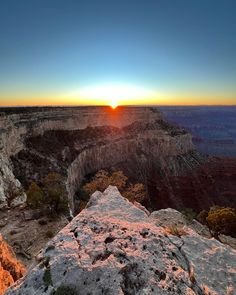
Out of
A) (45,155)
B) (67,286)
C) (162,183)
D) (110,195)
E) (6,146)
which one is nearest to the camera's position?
(67,286)

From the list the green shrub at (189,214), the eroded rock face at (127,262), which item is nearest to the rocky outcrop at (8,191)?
the green shrub at (189,214)

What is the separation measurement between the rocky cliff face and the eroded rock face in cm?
4446

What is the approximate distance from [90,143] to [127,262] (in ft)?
260

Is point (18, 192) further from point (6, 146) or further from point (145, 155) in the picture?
point (145, 155)

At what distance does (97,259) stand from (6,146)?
53952 mm

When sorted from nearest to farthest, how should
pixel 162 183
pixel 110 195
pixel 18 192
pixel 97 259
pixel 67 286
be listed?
pixel 67 286 < pixel 97 259 < pixel 110 195 < pixel 18 192 < pixel 162 183

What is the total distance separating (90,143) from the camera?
8462 centimetres

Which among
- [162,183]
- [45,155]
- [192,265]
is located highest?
[192,265]

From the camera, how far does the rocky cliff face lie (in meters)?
60.8

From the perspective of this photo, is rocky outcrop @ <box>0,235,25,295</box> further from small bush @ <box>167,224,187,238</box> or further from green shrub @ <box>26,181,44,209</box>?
green shrub @ <box>26,181,44,209</box>

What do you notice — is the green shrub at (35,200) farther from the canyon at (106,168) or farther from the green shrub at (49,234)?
the green shrub at (49,234)

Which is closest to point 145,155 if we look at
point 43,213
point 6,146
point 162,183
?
point 162,183

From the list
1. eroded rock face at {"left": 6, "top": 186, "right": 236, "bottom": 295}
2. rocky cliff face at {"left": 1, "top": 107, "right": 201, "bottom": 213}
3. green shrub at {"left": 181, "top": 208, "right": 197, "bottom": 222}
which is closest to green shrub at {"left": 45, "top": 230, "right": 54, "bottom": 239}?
green shrub at {"left": 181, "top": 208, "right": 197, "bottom": 222}

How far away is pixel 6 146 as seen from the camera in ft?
185
